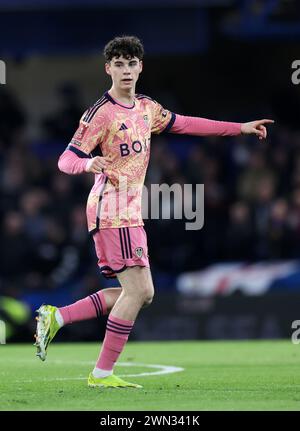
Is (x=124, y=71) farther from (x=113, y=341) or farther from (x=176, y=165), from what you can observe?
(x=176, y=165)

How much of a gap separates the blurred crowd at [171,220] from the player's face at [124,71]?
8.19m

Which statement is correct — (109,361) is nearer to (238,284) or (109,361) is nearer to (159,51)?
(238,284)

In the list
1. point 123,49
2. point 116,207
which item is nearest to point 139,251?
point 116,207

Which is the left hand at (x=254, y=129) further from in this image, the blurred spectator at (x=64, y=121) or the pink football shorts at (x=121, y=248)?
the blurred spectator at (x=64, y=121)

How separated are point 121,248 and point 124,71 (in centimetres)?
121

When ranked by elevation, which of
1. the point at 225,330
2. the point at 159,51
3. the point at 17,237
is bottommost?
the point at 225,330

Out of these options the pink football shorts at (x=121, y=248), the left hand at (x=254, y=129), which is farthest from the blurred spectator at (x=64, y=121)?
the pink football shorts at (x=121, y=248)

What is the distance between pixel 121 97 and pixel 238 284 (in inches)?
329

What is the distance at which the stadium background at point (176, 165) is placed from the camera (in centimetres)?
1595

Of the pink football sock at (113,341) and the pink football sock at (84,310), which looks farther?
the pink football sock at (84,310)

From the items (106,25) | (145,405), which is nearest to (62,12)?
(106,25)

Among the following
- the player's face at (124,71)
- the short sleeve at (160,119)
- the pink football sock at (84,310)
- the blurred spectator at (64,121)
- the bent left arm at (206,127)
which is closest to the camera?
the player's face at (124,71)

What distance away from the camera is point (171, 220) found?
16984 millimetres
